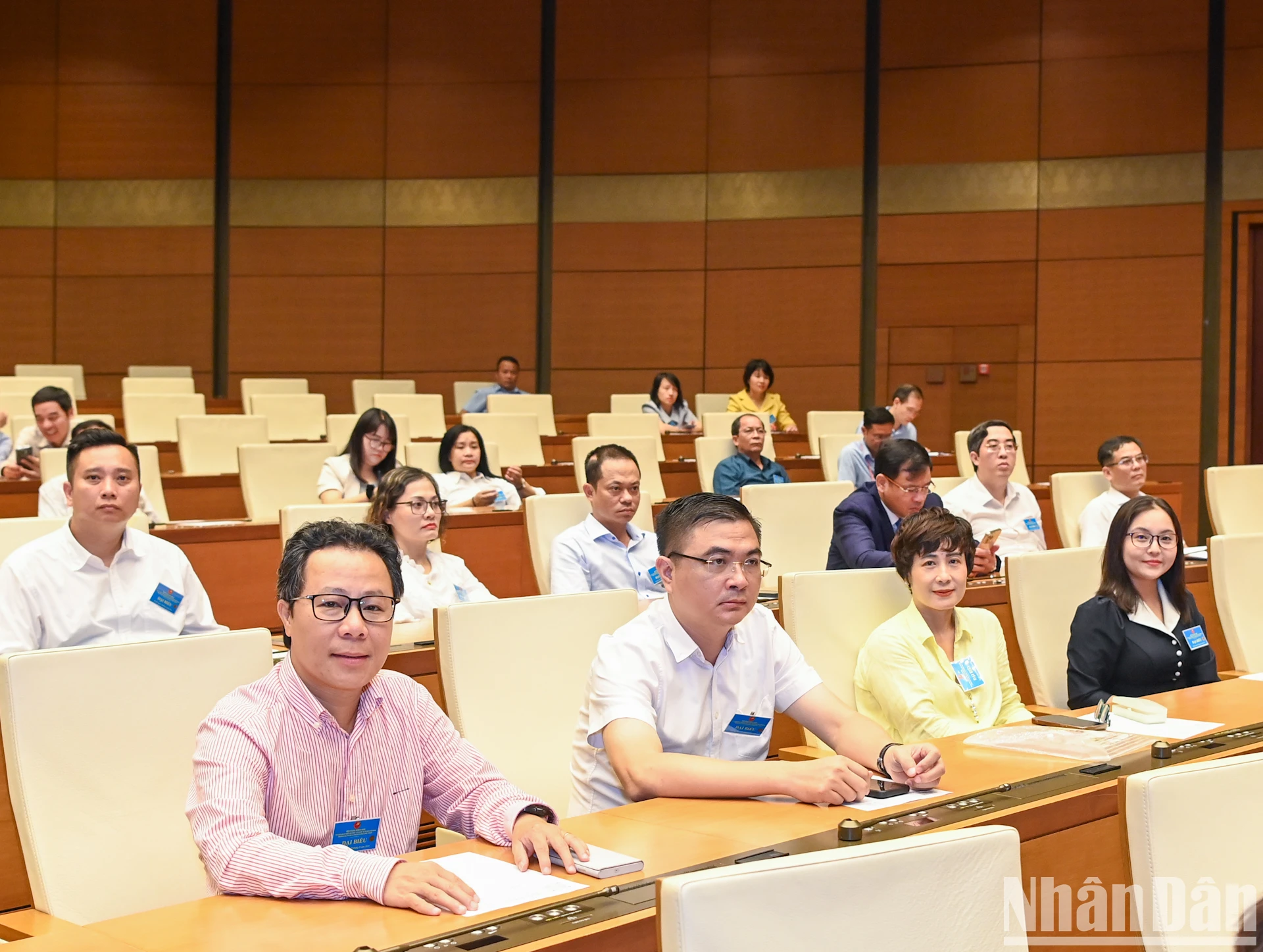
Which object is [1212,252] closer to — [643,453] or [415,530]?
[643,453]

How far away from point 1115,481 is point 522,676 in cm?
389

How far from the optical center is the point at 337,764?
1.88m

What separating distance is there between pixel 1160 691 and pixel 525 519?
7.41 feet

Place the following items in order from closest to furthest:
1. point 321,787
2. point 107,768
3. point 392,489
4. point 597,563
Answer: point 321,787, point 107,768, point 392,489, point 597,563

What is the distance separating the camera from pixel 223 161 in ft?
35.2

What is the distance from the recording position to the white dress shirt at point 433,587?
3.82 m

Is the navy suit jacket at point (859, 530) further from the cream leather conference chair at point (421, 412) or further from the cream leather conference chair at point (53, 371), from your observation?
the cream leather conference chair at point (53, 371)

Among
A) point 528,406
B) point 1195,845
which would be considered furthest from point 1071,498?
point 1195,845

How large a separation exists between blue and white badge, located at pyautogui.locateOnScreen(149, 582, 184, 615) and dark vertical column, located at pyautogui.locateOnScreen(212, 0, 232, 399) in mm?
7603

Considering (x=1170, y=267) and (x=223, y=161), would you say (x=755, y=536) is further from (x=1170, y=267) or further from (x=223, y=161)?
(x=223, y=161)

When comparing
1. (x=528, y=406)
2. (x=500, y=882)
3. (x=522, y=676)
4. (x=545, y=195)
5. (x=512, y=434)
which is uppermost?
(x=545, y=195)

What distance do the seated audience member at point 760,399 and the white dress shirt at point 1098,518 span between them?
355cm

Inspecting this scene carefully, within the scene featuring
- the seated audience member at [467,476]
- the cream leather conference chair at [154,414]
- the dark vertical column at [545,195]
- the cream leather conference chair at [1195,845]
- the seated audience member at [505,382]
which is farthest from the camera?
the dark vertical column at [545,195]

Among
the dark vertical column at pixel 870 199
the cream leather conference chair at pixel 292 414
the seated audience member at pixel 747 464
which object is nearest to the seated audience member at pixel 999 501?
the seated audience member at pixel 747 464
